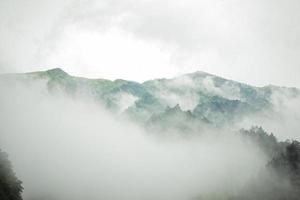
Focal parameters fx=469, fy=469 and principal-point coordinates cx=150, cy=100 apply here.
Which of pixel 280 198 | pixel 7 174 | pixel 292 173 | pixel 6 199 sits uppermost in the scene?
pixel 292 173

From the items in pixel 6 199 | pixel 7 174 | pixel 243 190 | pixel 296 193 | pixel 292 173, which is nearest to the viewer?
pixel 6 199

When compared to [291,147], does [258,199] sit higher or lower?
lower

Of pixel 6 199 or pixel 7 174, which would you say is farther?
pixel 7 174

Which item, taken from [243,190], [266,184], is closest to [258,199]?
[266,184]

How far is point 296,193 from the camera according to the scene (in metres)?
157

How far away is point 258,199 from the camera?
17550cm

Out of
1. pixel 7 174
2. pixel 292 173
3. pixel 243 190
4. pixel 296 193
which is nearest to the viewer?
pixel 7 174

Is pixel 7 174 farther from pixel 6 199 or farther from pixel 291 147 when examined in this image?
pixel 291 147

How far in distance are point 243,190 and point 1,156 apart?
118725 millimetres

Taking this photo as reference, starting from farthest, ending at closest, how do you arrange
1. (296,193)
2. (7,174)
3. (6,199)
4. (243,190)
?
1. (243,190)
2. (296,193)
3. (7,174)
4. (6,199)

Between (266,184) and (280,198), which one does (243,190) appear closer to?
(266,184)

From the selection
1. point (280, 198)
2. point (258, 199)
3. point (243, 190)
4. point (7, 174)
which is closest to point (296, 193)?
point (280, 198)

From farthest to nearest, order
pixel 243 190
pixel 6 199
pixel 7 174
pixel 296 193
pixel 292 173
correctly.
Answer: pixel 243 190 → pixel 292 173 → pixel 296 193 → pixel 7 174 → pixel 6 199

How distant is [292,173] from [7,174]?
363 ft
